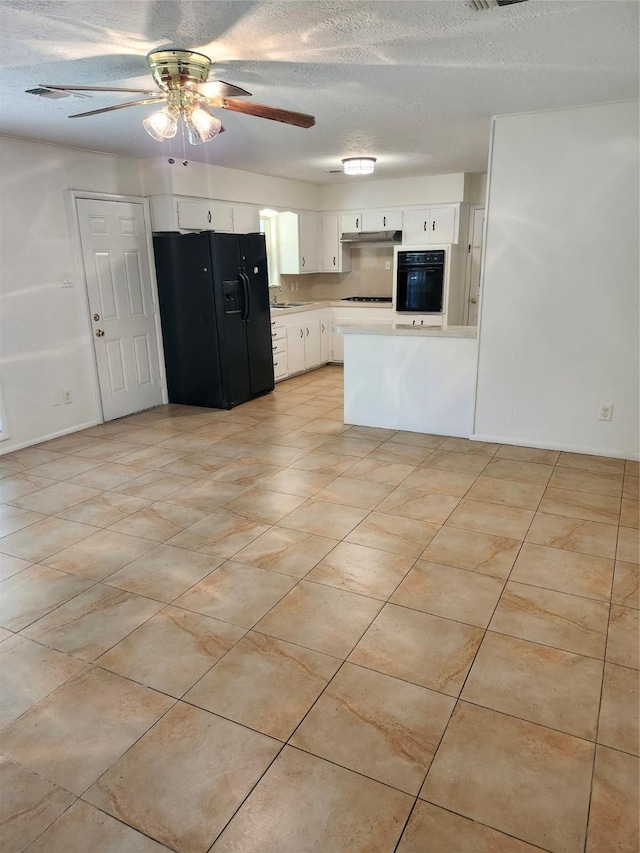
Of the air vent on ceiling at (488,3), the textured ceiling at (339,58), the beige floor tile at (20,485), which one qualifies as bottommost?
the beige floor tile at (20,485)

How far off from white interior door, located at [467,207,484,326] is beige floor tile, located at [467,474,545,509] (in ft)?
13.0

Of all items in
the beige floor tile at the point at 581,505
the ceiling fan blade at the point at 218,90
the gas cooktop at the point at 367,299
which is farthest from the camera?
the gas cooktop at the point at 367,299

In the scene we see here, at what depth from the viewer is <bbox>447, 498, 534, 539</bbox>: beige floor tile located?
10.0 ft

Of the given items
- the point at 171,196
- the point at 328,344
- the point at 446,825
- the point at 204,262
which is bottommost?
the point at 446,825

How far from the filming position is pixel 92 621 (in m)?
2.37

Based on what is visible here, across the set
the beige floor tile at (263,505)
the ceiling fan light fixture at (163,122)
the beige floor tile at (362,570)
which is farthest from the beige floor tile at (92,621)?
the ceiling fan light fixture at (163,122)

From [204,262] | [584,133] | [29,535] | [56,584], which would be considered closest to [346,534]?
[56,584]

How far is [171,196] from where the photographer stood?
5.43 m

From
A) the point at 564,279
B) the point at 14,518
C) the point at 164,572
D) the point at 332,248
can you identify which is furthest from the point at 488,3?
the point at 332,248

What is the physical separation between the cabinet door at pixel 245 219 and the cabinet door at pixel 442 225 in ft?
7.04

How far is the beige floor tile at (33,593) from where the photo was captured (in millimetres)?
2396

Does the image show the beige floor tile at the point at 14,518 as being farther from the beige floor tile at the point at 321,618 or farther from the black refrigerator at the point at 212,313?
the black refrigerator at the point at 212,313

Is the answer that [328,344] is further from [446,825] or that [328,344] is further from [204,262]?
[446,825]

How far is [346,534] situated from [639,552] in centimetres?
150
